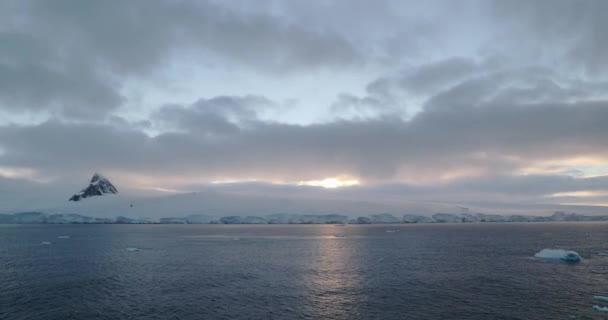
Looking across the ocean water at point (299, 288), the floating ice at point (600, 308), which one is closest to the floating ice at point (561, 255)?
the ocean water at point (299, 288)

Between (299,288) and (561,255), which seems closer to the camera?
(299,288)

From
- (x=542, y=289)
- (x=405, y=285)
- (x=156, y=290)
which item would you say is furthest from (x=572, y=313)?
(x=156, y=290)

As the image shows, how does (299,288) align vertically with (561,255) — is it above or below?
below

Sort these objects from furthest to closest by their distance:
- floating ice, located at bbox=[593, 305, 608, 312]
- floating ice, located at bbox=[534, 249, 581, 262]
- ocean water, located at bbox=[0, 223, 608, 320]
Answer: floating ice, located at bbox=[534, 249, 581, 262]
ocean water, located at bbox=[0, 223, 608, 320]
floating ice, located at bbox=[593, 305, 608, 312]

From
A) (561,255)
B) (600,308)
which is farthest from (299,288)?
(561,255)

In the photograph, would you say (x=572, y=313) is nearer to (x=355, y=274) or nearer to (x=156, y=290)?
(x=355, y=274)

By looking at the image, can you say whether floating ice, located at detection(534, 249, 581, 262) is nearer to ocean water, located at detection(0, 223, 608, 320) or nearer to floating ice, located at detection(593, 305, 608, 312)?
ocean water, located at detection(0, 223, 608, 320)

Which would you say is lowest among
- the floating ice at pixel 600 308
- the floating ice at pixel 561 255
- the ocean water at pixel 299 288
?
the ocean water at pixel 299 288

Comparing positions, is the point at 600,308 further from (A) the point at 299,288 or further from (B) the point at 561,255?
(B) the point at 561,255

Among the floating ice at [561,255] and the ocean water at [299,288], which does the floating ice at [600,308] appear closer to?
the ocean water at [299,288]

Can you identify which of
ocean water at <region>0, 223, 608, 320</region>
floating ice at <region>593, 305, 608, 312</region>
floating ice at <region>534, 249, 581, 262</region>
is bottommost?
ocean water at <region>0, 223, 608, 320</region>

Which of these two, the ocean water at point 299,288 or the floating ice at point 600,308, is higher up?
the floating ice at point 600,308

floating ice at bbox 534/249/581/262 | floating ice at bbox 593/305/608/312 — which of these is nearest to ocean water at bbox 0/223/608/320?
floating ice at bbox 593/305/608/312

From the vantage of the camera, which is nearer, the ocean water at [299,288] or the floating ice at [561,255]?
the ocean water at [299,288]
